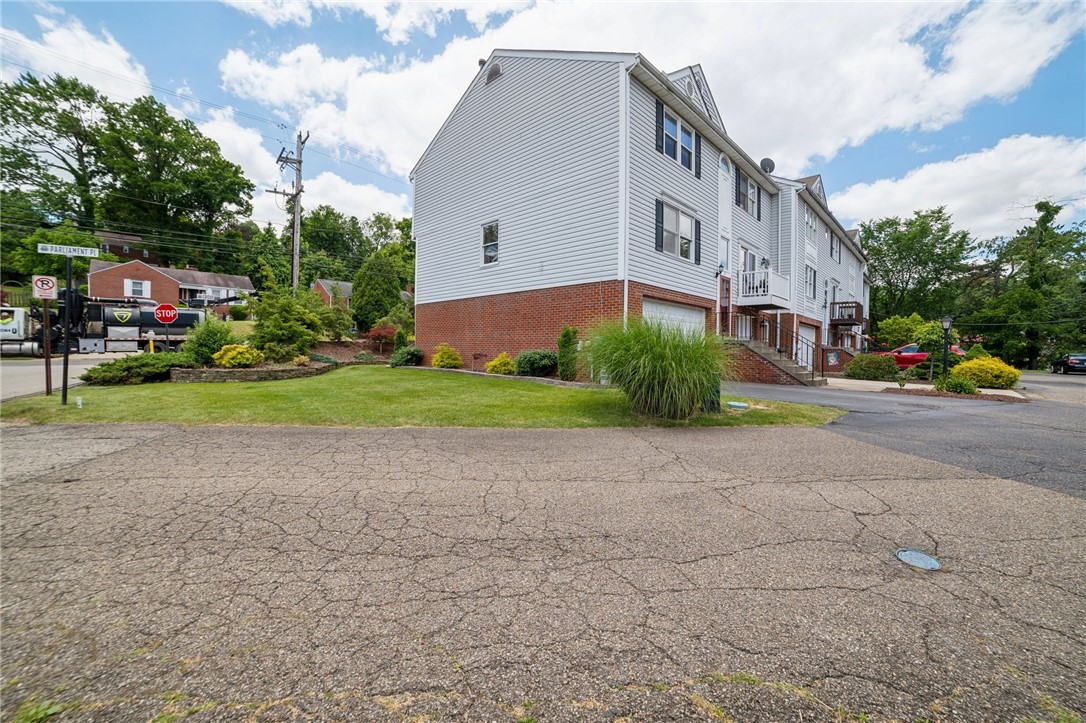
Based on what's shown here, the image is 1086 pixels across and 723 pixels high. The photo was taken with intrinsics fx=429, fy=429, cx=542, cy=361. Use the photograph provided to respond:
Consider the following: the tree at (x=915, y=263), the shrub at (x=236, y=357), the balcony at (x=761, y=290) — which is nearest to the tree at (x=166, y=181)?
the shrub at (x=236, y=357)

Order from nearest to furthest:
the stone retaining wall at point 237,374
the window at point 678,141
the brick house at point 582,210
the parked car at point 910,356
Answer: the stone retaining wall at point 237,374 < the brick house at point 582,210 < the window at point 678,141 < the parked car at point 910,356

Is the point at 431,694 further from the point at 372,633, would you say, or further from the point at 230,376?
the point at 230,376

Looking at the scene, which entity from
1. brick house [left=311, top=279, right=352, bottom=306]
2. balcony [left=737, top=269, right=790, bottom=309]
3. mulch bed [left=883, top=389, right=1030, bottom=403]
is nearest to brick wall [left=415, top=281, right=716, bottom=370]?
balcony [left=737, top=269, right=790, bottom=309]

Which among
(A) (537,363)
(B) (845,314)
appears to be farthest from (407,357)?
(B) (845,314)

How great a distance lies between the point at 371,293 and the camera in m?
28.1

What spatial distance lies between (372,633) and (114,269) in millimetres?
56780

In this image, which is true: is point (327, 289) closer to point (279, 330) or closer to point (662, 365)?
point (279, 330)

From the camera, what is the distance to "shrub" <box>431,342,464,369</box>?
52.9 feet

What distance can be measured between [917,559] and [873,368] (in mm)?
19970

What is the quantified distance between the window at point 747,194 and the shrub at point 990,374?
9725 mm

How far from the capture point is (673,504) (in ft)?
12.2

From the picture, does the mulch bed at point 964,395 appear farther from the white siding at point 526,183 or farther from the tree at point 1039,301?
the tree at point 1039,301

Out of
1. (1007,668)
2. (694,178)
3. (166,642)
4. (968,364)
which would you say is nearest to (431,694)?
(166,642)

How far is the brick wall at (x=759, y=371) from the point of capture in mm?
15117
